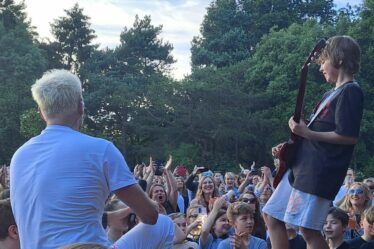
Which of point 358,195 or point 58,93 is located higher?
point 58,93

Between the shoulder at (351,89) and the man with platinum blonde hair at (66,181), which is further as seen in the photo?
the shoulder at (351,89)

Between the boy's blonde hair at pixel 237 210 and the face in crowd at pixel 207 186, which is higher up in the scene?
the boy's blonde hair at pixel 237 210

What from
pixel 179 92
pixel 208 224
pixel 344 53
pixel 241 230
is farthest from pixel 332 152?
pixel 179 92

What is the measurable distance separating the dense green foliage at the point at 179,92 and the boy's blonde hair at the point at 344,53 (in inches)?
1324

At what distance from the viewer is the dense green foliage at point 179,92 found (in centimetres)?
4006

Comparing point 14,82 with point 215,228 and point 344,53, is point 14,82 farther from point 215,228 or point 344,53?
point 344,53

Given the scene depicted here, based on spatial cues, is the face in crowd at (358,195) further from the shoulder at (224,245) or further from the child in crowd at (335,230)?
the shoulder at (224,245)

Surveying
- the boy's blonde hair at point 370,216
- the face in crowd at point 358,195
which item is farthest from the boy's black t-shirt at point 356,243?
the face in crowd at point 358,195

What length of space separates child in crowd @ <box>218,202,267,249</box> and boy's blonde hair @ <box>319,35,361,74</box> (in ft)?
9.38

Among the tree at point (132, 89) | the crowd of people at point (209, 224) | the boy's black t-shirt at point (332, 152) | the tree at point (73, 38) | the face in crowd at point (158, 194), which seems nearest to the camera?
the boy's black t-shirt at point (332, 152)

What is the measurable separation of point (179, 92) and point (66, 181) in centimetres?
3747

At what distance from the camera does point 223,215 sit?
7.46 meters

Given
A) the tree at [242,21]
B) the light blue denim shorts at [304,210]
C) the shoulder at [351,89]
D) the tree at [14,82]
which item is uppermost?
the tree at [242,21]

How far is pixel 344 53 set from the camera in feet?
13.5
